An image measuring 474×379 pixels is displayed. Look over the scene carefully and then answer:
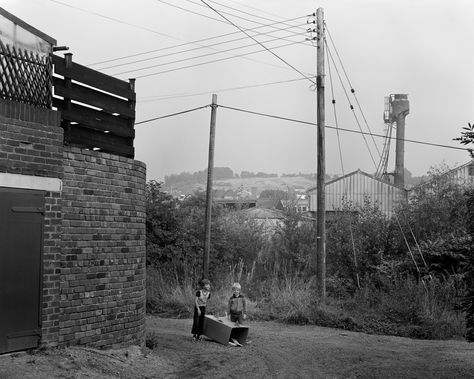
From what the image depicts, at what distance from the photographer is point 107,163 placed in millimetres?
9461

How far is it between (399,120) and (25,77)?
47.7m

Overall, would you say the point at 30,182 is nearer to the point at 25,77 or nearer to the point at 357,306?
the point at 25,77

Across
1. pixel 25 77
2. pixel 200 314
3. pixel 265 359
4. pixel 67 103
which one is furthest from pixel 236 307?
pixel 25 77

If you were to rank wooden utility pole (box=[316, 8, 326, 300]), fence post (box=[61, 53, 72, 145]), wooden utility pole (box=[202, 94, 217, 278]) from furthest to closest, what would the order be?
wooden utility pole (box=[202, 94, 217, 278]), wooden utility pole (box=[316, 8, 326, 300]), fence post (box=[61, 53, 72, 145])

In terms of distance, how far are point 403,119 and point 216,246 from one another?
33.1 metres

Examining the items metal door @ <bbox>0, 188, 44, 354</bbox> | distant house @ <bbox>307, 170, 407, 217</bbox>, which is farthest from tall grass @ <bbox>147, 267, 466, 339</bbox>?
distant house @ <bbox>307, 170, 407, 217</bbox>

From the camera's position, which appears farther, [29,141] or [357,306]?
[357,306]

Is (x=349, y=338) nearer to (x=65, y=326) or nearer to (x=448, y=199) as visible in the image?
(x=65, y=326)

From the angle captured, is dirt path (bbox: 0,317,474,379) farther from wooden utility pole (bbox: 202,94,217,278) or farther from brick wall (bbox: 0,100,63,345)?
wooden utility pole (bbox: 202,94,217,278)

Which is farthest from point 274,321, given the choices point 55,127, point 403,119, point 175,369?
point 403,119

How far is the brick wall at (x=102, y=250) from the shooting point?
8.54 meters

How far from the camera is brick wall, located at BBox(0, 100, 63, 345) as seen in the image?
7.62m

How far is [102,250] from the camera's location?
9.16m

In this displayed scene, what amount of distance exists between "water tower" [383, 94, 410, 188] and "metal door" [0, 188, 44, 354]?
146ft
